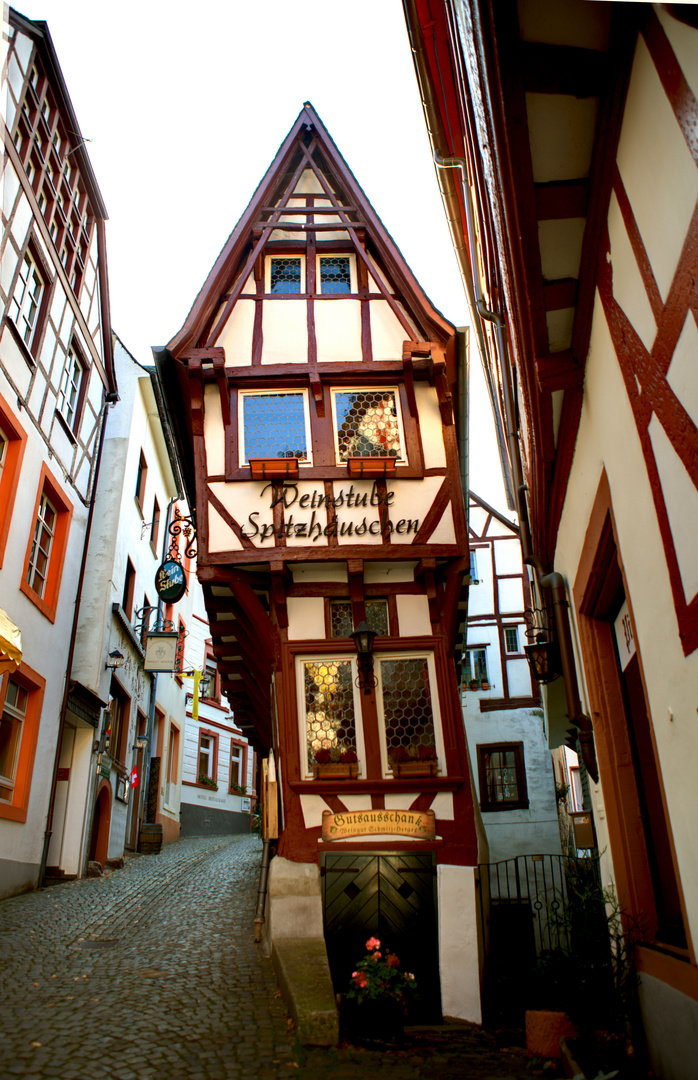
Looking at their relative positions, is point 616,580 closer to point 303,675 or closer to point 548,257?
point 548,257

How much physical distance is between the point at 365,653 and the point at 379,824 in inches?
73.9

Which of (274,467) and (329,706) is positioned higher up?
(274,467)

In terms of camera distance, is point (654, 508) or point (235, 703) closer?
point (654, 508)

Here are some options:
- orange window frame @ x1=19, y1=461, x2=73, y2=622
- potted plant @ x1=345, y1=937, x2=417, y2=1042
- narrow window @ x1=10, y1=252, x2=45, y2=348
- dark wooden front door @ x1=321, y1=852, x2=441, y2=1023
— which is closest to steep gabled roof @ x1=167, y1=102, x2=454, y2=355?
narrow window @ x1=10, y1=252, x2=45, y2=348

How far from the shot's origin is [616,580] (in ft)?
19.4

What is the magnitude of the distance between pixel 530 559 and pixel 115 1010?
5.52 metres

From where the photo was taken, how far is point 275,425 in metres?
10.5

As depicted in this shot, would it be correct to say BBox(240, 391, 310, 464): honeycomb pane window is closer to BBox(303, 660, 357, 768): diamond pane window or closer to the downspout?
BBox(303, 660, 357, 768): diamond pane window

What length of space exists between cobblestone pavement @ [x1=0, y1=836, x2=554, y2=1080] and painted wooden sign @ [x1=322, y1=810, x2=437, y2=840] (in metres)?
1.43

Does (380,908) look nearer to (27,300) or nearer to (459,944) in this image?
(459,944)

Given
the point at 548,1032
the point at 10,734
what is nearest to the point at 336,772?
the point at 548,1032

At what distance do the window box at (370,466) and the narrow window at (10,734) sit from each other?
5598 millimetres

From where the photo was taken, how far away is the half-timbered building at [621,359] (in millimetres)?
3369

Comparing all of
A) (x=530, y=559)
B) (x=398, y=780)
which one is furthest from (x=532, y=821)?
(x=530, y=559)
